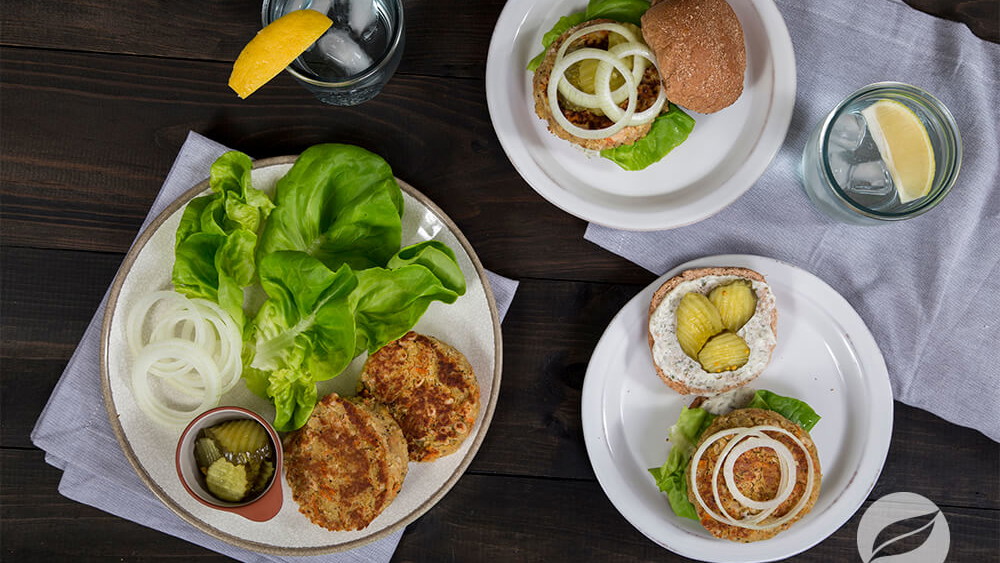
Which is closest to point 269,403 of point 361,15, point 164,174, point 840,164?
point 164,174

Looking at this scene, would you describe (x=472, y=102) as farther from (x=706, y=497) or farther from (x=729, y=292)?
(x=706, y=497)

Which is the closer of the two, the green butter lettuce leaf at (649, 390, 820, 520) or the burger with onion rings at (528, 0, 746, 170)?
the burger with onion rings at (528, 0, 746, 170)

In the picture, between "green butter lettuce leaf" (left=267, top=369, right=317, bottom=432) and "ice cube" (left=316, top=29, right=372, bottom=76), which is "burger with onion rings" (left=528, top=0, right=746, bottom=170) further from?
"green butter lettuce leaf" (left=267, top=369, right=317, bottom=432)

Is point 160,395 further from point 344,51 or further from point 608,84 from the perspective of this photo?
point 608,84

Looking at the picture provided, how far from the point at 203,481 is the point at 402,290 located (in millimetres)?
706

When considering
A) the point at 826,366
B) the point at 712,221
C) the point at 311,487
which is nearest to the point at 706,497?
the point at 826,366

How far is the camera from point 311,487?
201 cm

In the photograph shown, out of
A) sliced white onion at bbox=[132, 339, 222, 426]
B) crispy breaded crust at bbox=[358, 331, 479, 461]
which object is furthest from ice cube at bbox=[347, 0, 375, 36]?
sliced white onion at bbox=[132, 339, 222, 426]

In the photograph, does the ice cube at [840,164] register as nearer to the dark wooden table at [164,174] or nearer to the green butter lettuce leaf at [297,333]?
the dark wooden table at [164,174]

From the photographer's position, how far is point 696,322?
2.11 m

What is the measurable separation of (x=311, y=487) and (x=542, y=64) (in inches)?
51.6

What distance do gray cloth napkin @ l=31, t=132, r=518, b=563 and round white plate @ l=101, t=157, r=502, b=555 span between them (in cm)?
15

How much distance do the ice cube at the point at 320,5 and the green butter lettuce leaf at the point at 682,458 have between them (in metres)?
1.54

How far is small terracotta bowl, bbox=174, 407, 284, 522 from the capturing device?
1885mm
